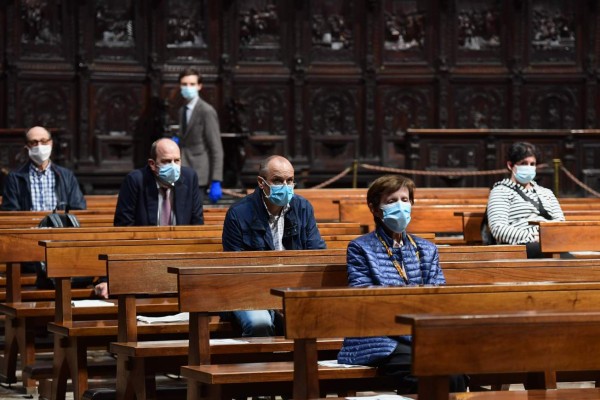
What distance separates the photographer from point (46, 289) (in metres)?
10.2

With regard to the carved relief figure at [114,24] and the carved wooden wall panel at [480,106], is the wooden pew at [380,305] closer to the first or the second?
the carved relief figure at [114,24]

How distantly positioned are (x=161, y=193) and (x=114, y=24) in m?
11.2

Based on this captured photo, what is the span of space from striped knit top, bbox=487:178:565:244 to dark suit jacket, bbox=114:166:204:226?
226cm

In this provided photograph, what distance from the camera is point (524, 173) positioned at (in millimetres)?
10750

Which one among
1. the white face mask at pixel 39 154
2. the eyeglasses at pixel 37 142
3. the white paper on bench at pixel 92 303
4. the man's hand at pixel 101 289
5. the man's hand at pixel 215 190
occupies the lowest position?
the white paper on bench at pixel 92 303

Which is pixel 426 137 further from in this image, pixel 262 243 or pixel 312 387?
pixel 312 387

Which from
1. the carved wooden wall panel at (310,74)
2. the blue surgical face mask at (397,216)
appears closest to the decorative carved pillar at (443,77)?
the carved wooden wall panel at (310,74)

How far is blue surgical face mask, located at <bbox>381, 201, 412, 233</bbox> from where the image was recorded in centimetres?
711

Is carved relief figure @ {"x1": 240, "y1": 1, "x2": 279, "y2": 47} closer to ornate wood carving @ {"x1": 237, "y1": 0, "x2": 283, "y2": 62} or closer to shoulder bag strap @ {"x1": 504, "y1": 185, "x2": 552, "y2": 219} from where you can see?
ornate wood carving @ {"x1": 237, "y1": 0, "x2": 283, "y2": 62}

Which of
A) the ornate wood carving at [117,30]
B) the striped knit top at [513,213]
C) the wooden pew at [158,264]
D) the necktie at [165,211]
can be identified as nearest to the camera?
the wooden pew at [158,264]

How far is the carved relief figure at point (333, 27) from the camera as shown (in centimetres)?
2158

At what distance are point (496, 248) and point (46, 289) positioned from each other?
11.5 ft

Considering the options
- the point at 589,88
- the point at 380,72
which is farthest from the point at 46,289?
the point at 589,88

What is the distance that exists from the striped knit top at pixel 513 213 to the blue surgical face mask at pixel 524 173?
0.07 m
